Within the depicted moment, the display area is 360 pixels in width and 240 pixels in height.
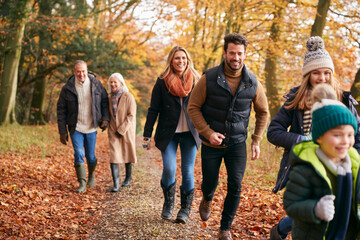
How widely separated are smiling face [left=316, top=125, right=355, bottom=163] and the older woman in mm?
5162

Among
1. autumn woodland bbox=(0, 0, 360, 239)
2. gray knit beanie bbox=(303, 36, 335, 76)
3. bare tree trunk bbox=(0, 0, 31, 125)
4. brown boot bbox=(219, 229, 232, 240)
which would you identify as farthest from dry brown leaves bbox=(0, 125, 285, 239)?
bare tree trunk bbox=(0, 0, 31, 125)

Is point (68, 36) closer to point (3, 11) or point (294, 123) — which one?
point (3, 11)

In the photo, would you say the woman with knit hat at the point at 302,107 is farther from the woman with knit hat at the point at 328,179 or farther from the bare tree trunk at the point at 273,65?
the bare tree trunk at the point at 273,65

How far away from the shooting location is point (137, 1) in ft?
65.1

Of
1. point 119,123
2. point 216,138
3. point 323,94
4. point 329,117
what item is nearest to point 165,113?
point 216,138

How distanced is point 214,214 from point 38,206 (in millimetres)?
2887

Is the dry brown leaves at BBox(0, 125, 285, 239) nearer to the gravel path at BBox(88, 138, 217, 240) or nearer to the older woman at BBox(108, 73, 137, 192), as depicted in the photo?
the gravel path at BBox(88, 138, 217, 240)

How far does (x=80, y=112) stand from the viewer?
21.7ft

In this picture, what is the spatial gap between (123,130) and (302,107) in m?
4.41

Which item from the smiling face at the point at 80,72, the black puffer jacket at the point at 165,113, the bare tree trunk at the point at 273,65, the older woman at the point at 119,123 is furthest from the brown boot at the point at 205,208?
the bare tree trunk at the point at 273,65

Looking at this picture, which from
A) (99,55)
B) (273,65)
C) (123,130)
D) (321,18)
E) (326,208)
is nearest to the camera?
(326,208)

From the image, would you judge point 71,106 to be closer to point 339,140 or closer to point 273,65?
point 339,140

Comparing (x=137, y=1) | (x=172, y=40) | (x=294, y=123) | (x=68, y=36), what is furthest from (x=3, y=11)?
(x=294, y=123)

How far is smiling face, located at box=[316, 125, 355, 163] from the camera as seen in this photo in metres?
2.15
